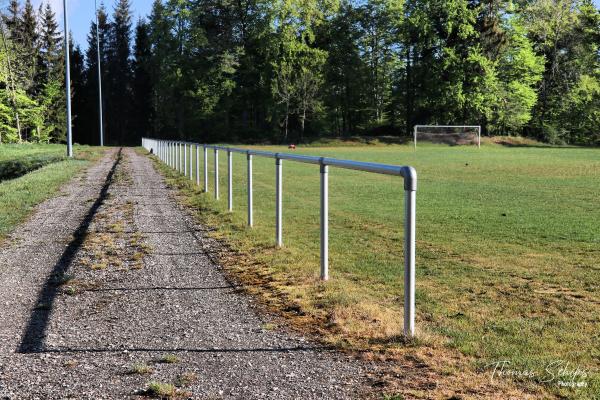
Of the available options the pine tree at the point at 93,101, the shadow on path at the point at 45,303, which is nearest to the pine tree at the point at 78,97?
the pine tree at the point at 93,101

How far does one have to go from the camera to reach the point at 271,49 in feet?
226

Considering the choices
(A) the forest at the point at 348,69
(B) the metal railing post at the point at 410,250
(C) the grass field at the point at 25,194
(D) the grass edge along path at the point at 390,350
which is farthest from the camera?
(A) the forest at the point at 348,69

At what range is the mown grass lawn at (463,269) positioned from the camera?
422cm

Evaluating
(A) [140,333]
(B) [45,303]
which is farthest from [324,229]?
(B) [45,303]

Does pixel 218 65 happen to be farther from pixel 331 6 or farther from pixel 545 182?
pixel 545 182

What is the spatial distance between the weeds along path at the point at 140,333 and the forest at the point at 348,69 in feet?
194

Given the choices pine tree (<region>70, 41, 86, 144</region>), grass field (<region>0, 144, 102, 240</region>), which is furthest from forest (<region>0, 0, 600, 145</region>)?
grass field (<region>0, 144, 102, 240</region>)

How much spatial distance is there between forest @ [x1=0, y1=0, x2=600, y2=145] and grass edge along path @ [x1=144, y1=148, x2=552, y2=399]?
2356 inches

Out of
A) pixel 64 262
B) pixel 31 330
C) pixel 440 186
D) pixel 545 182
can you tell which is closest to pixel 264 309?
pixel 31 330

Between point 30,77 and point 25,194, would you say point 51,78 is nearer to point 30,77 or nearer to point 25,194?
point 30,77

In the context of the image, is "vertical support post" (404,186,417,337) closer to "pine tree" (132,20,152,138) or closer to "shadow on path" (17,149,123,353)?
"shadow on path" (17,149,123,353)

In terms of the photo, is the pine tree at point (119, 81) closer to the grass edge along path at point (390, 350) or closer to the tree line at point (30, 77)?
the tree line at point (30, 77)

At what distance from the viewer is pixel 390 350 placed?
3.97 m

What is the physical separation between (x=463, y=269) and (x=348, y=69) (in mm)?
67920
